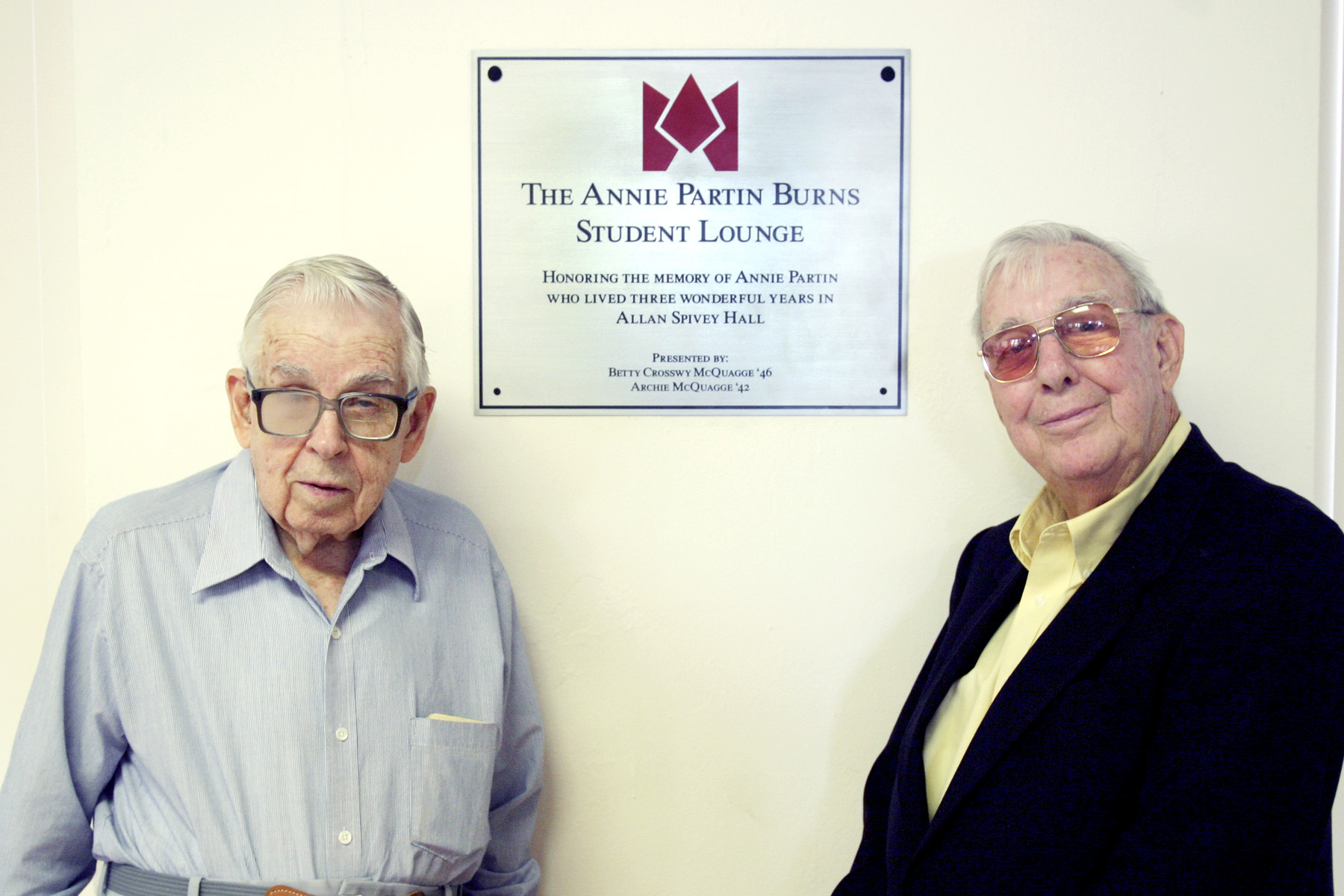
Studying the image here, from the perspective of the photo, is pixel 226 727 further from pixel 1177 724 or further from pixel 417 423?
pixel 1177 724

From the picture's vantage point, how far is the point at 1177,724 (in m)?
0.99

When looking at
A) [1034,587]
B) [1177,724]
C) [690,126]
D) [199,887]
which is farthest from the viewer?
[690,126]

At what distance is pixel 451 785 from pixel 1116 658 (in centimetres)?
90

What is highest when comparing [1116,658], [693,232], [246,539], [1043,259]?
[693,232]

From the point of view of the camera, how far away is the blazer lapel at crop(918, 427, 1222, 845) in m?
1.07

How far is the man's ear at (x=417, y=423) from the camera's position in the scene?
1.31m

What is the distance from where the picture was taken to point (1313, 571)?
3.27ft

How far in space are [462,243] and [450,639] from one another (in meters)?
0.71

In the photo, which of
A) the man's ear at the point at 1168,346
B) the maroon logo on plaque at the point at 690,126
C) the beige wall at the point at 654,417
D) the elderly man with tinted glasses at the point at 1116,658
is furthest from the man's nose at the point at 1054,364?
the maroon logo on plaque at the point at 690,126

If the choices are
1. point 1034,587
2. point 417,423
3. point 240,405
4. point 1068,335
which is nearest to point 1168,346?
point 1068,335

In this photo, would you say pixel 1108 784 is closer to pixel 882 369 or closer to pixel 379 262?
pixel 882 369

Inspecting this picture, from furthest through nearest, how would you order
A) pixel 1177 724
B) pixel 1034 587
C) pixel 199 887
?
pixel 1034 587, pixel 199 887, pixel 1177 724

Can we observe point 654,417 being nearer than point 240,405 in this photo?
No

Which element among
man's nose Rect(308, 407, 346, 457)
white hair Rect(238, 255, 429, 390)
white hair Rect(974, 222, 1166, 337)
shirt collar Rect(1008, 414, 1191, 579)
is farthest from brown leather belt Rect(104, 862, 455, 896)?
white hair Rect(974, 222, 1166, 337)
